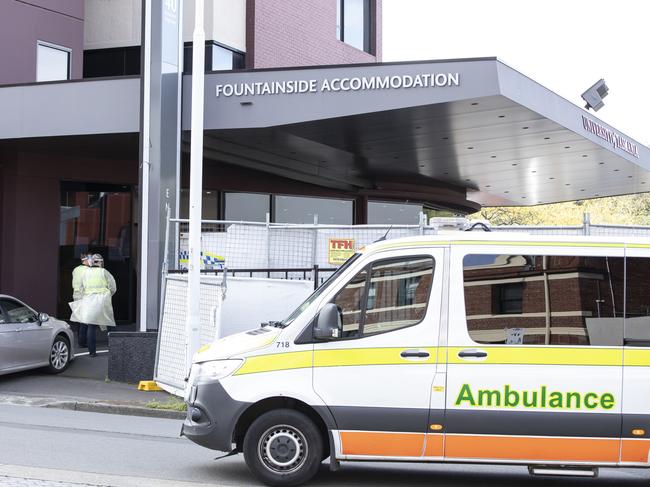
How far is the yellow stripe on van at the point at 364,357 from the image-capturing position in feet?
22.8

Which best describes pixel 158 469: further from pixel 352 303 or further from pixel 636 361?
pixel 636 361

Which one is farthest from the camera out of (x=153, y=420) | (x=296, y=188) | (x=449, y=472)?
(x=296, y=188)

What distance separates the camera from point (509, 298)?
22.9 feet

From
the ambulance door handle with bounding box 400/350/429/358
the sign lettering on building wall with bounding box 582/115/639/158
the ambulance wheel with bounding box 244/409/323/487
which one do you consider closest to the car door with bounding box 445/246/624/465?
the ambulance door handle with bounding box 400/350/429/358

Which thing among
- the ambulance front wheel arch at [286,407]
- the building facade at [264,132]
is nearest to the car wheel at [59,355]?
the building facade at [264,132]

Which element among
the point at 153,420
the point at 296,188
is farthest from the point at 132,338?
the point at 296,188

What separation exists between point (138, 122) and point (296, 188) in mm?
9251

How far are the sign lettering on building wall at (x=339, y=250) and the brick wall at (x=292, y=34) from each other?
933 cm

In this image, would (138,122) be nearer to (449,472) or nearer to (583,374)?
(449,472)

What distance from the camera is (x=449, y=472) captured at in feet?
26.8

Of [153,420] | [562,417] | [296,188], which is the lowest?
[153,420]

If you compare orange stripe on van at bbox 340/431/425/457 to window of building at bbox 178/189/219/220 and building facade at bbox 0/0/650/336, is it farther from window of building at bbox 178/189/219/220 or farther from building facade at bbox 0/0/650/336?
window of building at bbox 178/189/219/220

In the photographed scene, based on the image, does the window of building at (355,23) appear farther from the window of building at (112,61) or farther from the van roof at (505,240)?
the van roof at (505,240)

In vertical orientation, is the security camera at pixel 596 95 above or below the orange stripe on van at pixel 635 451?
above
